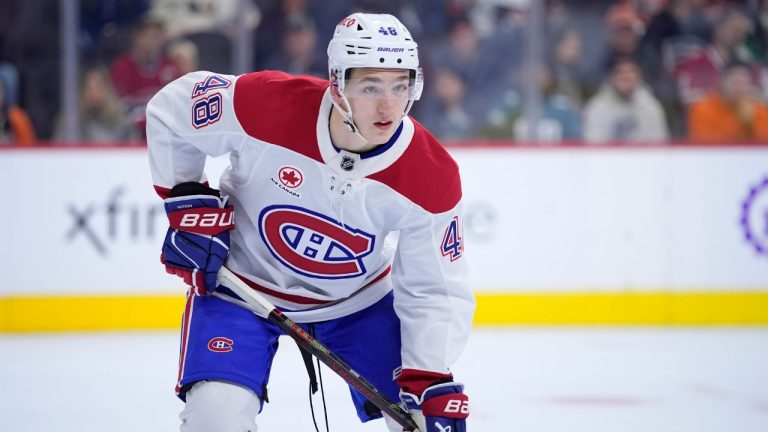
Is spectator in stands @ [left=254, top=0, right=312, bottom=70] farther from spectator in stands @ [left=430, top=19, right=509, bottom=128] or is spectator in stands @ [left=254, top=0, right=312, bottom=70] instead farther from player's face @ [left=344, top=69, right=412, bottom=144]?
player's face @ [left=344, top=69, right=412, bottom=144]

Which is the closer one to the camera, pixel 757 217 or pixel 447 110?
pixel 757 217

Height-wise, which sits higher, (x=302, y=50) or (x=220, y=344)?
(x=302, y=50)

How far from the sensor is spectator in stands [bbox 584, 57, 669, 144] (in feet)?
18.9

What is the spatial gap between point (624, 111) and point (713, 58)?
1.89ft

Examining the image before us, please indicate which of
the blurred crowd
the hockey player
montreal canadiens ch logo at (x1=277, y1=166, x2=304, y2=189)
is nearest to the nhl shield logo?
the hockey player

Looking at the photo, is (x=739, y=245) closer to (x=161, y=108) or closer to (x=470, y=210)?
(x=470, y=210)

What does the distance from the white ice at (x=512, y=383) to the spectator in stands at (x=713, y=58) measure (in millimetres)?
1330

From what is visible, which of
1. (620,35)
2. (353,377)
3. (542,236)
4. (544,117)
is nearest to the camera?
(353,377)

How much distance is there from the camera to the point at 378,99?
2402mm

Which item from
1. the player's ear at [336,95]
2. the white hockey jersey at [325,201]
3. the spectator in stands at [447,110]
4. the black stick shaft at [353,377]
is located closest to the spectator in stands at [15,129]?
the spectator in stands at [447,110]

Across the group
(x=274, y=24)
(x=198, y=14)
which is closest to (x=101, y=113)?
(x=198, y=14)

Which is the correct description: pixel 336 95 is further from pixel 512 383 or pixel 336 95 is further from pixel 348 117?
pixel 512 383

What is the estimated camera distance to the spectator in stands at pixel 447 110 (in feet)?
18.8

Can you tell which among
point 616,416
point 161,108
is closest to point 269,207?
point 161,108
